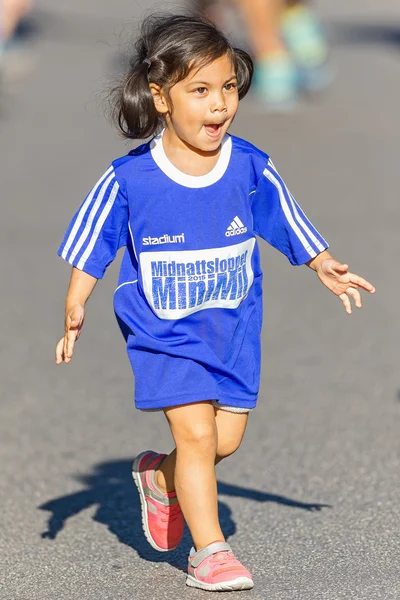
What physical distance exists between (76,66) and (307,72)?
11.0 feet

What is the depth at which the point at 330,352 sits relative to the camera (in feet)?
20.6

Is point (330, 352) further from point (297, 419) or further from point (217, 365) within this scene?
point (217, 365)

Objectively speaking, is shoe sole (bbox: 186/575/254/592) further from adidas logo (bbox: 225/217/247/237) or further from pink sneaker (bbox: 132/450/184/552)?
adidas logo (bbox: 225/217/247/237)

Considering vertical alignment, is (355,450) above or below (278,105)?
below

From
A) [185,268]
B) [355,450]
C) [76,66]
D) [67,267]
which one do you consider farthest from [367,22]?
[185,268]

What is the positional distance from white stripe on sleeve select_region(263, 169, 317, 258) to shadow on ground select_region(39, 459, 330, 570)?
1.01 metres

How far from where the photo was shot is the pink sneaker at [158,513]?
394 centimetres

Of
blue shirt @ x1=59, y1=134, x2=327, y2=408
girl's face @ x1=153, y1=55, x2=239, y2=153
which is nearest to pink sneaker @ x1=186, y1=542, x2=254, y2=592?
blue shirt @ x1=59, y1=134, x2=327, y2=408

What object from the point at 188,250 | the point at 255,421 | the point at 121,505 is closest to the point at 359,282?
the point at 188,250

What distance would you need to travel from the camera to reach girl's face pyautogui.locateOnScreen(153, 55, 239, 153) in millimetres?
3617

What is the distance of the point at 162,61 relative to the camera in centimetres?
368

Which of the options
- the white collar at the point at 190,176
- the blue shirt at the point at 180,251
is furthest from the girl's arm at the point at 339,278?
the white collar at the point at 190,176

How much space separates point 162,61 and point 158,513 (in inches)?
53.5

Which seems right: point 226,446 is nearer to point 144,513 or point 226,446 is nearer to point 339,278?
point 144,513
